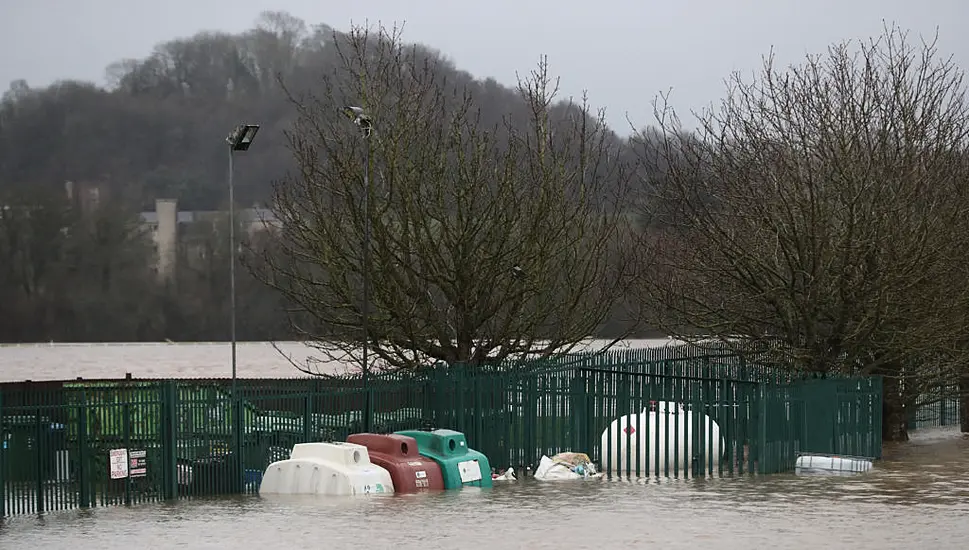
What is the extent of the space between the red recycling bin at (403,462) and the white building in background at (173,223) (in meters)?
80.4

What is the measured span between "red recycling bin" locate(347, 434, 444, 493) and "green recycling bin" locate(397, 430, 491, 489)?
0.19 metres

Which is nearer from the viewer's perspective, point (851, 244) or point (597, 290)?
point (851, 244)

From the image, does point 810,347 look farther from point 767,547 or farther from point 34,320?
A: point 34,320

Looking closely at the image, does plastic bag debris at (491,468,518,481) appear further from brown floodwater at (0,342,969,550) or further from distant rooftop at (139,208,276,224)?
distant rooftop at (139,208,276,224)

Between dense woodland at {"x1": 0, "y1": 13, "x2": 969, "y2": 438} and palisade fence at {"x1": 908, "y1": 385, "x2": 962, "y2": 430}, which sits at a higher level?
dense woodland at {"x1": 0, "y1": 13, "x2": 969, "y2": 438}

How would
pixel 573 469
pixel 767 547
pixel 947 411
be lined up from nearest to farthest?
1. pixel 767 547
2. pixel 573 469
3. pixel 947 411

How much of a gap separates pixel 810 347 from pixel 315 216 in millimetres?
12938

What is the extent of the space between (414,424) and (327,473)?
4685 mm

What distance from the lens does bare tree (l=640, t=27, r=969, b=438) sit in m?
27.9

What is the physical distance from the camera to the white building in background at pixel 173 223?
341 feet

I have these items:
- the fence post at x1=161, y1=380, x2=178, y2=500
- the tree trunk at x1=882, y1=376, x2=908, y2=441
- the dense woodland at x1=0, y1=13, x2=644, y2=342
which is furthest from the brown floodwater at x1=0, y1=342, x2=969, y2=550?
the dense woodland at x1=0, y1=13, x2=644, y2=342

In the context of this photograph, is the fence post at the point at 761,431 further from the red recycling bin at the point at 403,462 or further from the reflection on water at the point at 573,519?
the red recycling bin at the point at 403,462

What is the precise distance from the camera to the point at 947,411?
37.8m

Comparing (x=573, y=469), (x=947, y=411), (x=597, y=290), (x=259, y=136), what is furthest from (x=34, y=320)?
(x=573, y=469)
